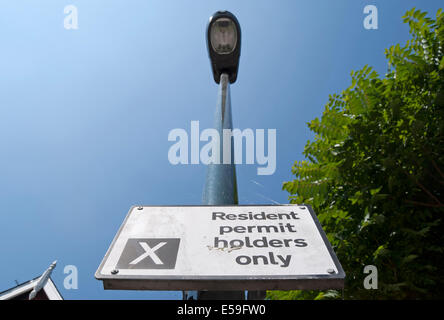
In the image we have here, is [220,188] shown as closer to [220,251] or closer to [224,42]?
[220,251]

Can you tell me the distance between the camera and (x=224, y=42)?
6.79 meters

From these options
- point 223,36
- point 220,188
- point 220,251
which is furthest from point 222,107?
point 220,251

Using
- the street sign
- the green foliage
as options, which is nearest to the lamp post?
the street sign

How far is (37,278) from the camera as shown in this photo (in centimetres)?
3069

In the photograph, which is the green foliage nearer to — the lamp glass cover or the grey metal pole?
the grey metal pole

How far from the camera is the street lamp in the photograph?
21.1 feet

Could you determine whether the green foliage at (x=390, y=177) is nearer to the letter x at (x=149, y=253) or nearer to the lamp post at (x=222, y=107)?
the lamp post at (x=222, y=107)

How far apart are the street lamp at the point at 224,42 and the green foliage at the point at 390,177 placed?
8.24 ft

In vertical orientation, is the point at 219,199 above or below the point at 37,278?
above

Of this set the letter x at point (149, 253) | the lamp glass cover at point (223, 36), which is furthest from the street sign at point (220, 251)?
the lamp glass cover at point (223, 36)
